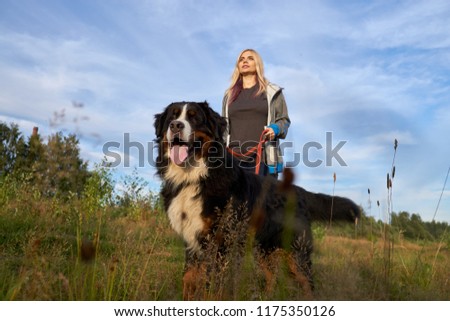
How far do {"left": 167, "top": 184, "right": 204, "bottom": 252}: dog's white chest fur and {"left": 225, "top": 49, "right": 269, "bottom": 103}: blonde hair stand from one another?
6.65 ft

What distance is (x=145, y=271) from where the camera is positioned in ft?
12.8

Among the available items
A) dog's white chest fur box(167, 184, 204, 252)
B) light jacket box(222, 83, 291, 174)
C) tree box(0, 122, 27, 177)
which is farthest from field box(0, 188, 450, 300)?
tree box(0, 122, 27, 177)

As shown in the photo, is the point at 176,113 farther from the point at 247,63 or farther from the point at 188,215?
the point at 247,63

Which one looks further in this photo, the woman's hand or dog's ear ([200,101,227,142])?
the woman's hand

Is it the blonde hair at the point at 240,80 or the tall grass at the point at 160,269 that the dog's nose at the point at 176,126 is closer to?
the tall grass at the point at 160,269

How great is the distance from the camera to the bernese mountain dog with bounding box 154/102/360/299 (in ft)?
13.0

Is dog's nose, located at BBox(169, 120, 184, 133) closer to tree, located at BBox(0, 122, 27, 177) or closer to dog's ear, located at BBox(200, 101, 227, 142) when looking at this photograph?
dog's ear, located at BBox(200, 101, 227, 142)

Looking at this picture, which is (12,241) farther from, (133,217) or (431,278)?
(431,278)

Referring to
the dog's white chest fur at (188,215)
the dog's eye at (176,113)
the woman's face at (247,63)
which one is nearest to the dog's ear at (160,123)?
the dog's eye at (176,113)

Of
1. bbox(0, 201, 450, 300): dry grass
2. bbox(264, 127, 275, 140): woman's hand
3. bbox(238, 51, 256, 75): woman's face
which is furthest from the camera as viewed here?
bbox(238, 51, 256, 75): woman's face

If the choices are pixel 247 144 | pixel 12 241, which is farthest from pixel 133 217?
pixel 247 144
